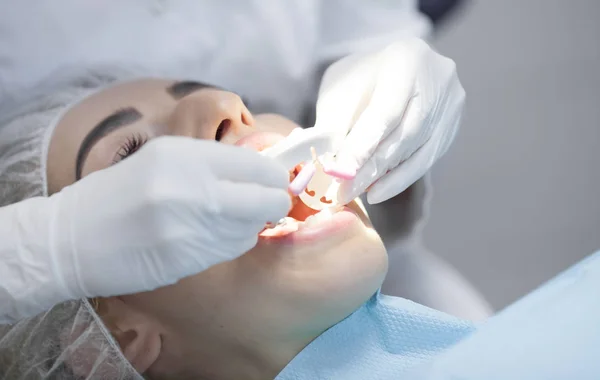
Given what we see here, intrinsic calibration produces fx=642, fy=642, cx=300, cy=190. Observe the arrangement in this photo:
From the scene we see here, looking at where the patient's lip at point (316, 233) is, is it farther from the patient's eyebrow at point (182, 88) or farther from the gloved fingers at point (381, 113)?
the patient's eyebrow at point (182, 88)

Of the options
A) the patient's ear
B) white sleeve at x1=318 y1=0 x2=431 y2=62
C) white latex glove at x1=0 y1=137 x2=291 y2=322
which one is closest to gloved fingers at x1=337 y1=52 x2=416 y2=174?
white latex glove at x1=0 y1=137 x2=291 y2=322

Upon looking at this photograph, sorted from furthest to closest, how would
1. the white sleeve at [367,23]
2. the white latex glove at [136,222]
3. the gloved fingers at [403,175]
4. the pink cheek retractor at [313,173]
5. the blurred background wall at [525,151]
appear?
1. the blurred background wall at [525,151]
2. the white sleeve at [367,23]
3. the gloved fingers at [403,175]
4. the pink cheek retractor at [313,173]
5. the white latex glove at [136,222]

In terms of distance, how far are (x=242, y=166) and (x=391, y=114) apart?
359 millimetres

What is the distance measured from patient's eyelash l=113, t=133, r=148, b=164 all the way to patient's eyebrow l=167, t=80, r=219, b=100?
0.12 metres

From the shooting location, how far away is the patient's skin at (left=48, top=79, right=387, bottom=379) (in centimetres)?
100

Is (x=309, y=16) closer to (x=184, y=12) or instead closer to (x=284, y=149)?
(x=184, y=12)

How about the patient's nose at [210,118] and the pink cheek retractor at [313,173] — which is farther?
the patient's nose at [210,118]

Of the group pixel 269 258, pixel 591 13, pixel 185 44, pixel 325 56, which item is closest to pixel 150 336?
pixel 269 258

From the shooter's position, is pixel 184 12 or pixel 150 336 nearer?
pixel 150 336

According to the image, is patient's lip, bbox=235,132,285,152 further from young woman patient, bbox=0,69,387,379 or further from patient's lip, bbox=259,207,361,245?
patient's lip, bbox=259,207,361,245

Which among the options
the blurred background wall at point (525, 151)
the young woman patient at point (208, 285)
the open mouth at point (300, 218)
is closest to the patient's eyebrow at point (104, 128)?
the young woman patient at point (208, 285)

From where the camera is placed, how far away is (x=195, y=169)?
829 millimetres

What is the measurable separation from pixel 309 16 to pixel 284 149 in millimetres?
666

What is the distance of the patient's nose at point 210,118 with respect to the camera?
41.9 inches
